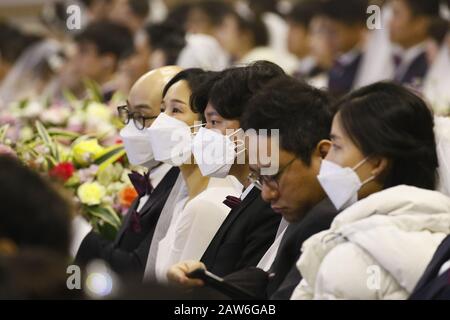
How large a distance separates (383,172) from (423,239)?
32 centimetres

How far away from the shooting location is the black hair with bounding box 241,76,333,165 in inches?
155

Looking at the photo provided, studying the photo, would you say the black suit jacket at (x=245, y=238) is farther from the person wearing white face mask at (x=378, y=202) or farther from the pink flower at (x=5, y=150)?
the pink flower at (x=5, y=150)

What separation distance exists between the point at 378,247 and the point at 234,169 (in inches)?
42.1

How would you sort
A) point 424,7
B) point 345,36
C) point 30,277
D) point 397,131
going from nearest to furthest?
1. point 30,277
2. point 397,131
3. point 424,7
4. point 345,36

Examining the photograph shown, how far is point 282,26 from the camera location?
35.8ft

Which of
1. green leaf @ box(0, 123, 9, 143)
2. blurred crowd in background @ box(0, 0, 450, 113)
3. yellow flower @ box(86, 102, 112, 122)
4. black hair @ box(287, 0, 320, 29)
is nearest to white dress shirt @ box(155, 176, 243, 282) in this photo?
green leaf @ box(0, 123, 9, 143)

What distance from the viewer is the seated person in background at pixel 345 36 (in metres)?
9.31

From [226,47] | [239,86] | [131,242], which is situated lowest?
[131,242]

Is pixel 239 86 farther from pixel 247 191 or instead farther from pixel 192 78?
pixel 192 78

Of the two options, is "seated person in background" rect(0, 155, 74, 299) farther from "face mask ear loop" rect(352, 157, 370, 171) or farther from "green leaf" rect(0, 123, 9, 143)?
"green leaf" rect(0, 123, 9, 143)

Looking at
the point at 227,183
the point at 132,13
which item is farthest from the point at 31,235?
the point at 132,13

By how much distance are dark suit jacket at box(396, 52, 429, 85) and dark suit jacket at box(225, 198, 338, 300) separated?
202 inches

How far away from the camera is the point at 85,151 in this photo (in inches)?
217

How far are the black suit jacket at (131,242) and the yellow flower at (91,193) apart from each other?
21 cm
